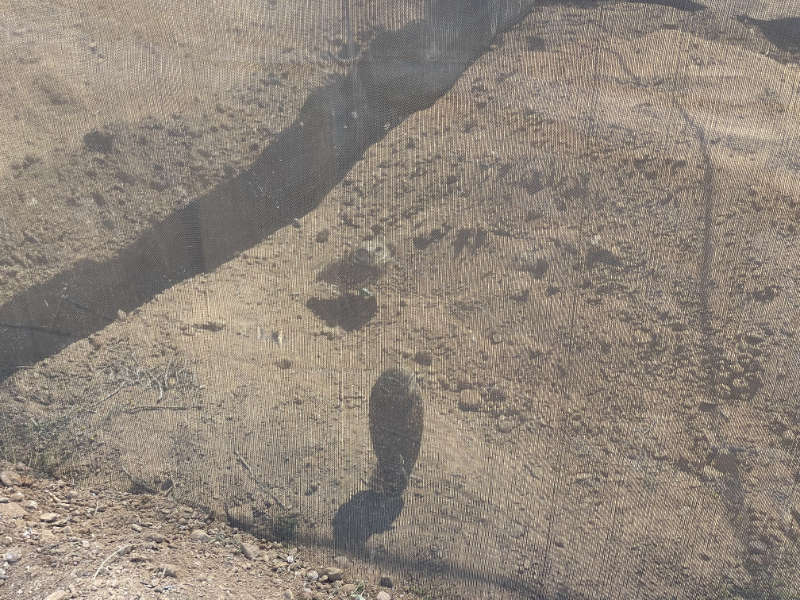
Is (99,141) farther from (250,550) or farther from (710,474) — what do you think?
(710,474)

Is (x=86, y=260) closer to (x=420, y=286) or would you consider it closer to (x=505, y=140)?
(x=420, y=286)

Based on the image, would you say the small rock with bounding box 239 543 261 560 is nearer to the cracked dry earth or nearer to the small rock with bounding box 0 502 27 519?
the cracked dry earth

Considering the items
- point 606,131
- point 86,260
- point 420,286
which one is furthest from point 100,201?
point 606,131

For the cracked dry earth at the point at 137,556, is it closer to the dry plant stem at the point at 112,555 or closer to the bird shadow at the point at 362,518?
the dry plant stem at the point at 112,555

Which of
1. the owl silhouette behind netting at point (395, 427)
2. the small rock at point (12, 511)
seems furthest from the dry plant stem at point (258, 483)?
the small rock at point (12, 511)

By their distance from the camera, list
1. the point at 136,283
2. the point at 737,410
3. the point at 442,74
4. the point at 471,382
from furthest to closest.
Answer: the point at 136,283 → the point at 442,74 → the point at 471,382 → the point at 737,410

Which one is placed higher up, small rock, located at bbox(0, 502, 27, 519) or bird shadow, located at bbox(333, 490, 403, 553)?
bird shadow, located at bbox(333, 490, 403, 553)

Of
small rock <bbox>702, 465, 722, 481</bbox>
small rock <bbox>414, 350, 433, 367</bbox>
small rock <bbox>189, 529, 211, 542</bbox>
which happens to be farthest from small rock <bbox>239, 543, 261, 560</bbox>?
small rock <bbox>702, 465, 722, 481</bbox>
